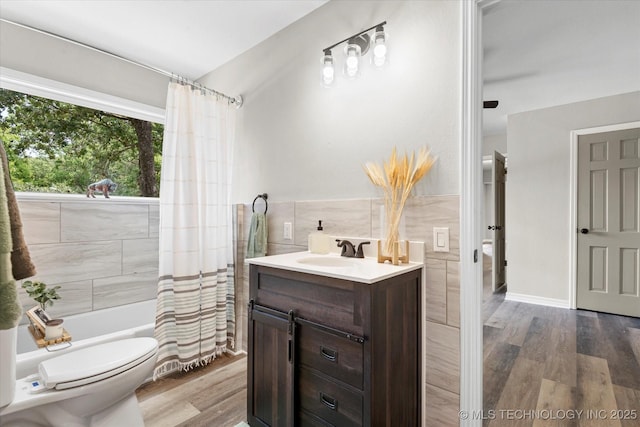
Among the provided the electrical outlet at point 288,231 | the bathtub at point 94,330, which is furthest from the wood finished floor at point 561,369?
the bathtub at point 94,330

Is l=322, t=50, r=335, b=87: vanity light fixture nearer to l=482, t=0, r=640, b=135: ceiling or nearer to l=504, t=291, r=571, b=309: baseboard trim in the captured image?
l=482, t=0, r=640, b=135: ceiling

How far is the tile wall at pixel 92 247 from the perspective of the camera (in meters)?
2.12

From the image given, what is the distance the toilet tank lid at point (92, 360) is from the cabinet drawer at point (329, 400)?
0.81 metres

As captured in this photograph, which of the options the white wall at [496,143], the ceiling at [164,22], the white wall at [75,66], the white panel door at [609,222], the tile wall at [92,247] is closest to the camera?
the ceiling at [164,22]

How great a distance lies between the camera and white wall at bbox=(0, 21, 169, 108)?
77.2 inches

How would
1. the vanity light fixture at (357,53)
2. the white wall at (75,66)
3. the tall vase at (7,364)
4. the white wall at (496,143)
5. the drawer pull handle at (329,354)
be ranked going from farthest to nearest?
the white wall at (496,143) < the white wall at (75,66) < the vanity light fixture at (357,53) < the drawer pull handle at (329,354) < the tall vase at (7,364)

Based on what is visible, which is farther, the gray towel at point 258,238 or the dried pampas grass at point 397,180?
the gray towel at point 258,238

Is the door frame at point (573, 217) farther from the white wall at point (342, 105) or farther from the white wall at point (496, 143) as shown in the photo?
the white wall at point (342, 105)

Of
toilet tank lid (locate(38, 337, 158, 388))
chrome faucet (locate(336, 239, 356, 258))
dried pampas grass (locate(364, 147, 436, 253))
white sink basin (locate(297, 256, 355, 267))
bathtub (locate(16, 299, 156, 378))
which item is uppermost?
dried pampas grass (locate(364, 147, 436, 253))

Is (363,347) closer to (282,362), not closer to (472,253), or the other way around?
(282,362)

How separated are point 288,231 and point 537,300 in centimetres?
358

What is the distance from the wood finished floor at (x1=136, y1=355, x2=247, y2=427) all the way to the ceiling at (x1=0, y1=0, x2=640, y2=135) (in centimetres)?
244

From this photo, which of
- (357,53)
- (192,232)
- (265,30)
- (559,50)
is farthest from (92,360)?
(559,50)

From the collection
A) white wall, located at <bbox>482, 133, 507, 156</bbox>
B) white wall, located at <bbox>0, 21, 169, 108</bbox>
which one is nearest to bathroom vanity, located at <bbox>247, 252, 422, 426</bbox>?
white wall, located at <bbox>0, 21, 169, 108</bbox>
